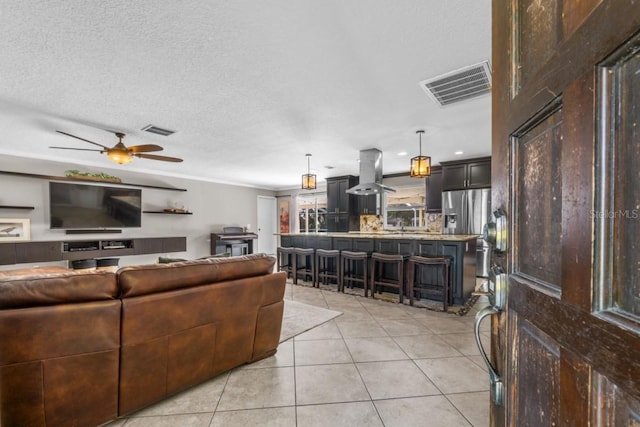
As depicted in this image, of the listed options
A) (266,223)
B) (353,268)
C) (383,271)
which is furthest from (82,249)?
(383,271)

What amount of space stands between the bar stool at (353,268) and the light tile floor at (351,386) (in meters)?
1.36

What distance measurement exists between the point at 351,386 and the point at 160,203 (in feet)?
20.4

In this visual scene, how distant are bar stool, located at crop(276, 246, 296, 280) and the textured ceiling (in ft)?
6.79

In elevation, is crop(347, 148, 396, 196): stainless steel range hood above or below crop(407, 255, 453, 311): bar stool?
above

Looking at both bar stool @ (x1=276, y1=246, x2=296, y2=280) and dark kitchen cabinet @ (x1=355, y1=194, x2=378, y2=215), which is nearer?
bar stool @ (x1=276, y1=246, x2=296, y2=280)

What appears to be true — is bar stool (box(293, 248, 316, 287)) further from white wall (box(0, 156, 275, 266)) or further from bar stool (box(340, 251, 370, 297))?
white wall (box(0, 156, 275, 266))

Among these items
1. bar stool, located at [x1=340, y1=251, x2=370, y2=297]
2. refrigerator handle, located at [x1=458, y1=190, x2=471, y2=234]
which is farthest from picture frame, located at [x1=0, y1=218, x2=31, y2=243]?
refrigerator handle, located at [x1=458, y1=190, x2=471, y2=234]

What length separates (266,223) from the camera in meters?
9.18

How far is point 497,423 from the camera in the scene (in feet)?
2.54

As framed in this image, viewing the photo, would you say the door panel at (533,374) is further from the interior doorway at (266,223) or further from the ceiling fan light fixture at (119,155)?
the interior doorway at (266,223)

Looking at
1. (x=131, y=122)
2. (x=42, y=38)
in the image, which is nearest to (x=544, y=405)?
(x=42, y=38)

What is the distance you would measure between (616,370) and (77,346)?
2.04 metres

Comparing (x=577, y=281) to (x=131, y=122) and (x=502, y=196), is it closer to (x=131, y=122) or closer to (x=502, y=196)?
(x=502, y=196)

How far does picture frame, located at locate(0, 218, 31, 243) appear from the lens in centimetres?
447
